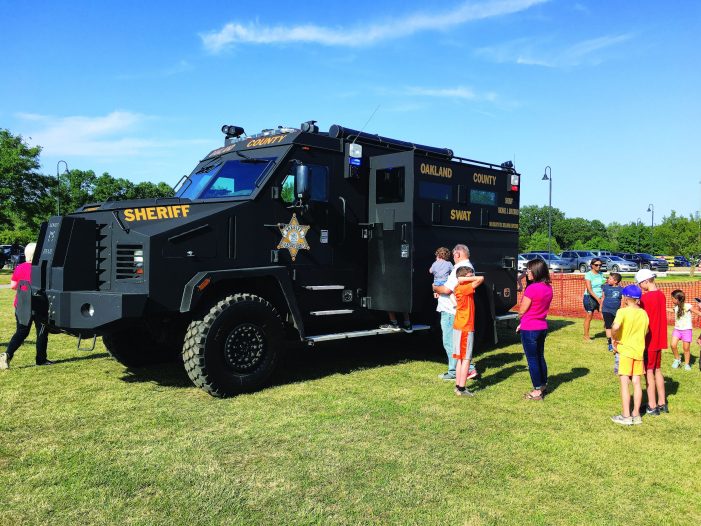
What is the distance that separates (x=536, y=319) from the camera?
6281mm

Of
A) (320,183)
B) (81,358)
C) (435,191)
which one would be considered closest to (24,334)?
(81,358)

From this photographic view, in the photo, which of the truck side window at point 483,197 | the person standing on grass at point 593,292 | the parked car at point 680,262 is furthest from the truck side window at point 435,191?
the parked car at point 680,262

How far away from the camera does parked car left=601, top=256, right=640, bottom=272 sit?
128 feet

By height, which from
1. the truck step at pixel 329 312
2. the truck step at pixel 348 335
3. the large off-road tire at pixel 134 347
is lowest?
the large off-road tire at pixel 134 347

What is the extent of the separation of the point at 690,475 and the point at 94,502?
4.32 m

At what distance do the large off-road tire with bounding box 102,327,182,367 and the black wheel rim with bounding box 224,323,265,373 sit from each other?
5.68 feet

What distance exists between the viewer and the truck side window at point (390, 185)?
26.6ft

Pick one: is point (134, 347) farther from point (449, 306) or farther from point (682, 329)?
point (682, 329)

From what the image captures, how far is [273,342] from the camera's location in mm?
6789

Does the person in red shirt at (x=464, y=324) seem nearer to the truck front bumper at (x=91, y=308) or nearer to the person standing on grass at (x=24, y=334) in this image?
the truck front bumper at (x=91, y=308)

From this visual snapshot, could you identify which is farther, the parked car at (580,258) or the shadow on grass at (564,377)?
the parked car at (580,258)

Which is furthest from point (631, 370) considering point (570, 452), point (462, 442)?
point (462, 442)

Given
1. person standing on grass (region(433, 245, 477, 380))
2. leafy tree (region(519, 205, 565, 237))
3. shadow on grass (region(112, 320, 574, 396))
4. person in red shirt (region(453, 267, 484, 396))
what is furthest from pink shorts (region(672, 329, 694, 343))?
leafy tree (region(519, 205, 565, 237))

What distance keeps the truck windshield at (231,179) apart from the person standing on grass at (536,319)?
346 cm
